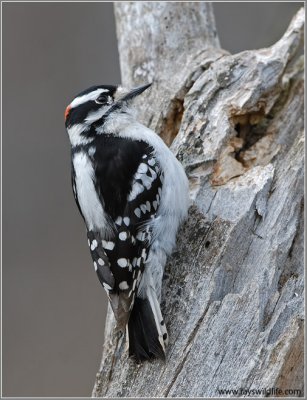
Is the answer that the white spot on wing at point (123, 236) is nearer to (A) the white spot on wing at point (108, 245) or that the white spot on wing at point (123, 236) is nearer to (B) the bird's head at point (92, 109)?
(A) the white spot on wing at point (108, 245)

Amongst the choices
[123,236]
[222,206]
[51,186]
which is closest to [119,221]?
[123,236]

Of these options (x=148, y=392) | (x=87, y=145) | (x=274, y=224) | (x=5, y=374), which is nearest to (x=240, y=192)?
(x=274, y=224)

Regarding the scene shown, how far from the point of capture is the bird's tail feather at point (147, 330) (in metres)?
3.50

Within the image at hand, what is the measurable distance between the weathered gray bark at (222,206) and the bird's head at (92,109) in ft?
1.45

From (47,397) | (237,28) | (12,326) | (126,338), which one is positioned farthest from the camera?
(237,28)

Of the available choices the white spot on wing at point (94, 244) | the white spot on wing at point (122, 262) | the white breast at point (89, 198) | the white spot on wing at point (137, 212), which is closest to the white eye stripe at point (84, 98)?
the white breast at point (89, 198)

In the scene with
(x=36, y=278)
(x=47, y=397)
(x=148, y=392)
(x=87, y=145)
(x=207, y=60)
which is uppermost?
(x=207, y=60)

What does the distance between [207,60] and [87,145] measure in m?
1.24

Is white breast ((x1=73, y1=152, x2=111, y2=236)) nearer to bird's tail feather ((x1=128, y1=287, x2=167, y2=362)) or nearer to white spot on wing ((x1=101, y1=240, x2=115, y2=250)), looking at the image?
white spot on wing ((x1=101, y1=240, x2=115, y2=250))

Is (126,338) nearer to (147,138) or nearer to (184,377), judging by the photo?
(184,377)

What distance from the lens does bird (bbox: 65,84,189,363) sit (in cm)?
364

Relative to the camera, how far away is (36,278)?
6395mm

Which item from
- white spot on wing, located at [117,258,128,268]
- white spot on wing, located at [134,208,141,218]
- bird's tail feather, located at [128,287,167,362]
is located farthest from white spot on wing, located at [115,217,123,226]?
bird's tail feather, located at [128,287,167,362]

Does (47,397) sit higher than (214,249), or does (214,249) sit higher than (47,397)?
(214,249)
